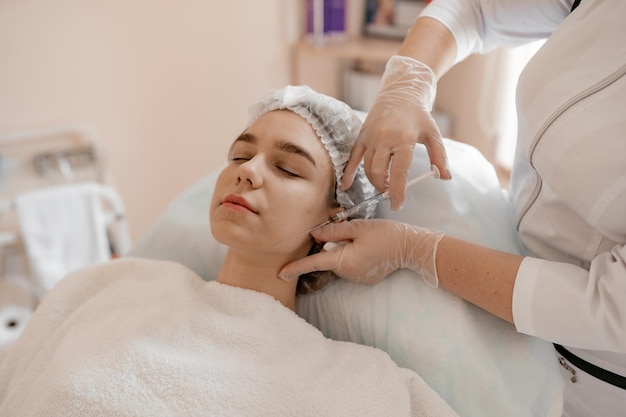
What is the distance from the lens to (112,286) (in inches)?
44.8

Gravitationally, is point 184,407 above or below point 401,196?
below

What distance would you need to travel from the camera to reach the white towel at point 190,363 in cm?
85

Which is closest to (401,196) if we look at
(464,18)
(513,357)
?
(513,357)

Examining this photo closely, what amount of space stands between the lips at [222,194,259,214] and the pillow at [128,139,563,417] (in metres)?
0.26

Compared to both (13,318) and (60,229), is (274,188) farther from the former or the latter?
(13,318)

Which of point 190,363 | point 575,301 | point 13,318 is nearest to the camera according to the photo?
point 575,301

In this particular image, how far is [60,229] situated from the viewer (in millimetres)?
1830

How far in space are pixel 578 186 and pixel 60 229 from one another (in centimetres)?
167

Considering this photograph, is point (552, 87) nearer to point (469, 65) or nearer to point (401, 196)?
point (401, 196)

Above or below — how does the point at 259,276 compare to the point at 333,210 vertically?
below

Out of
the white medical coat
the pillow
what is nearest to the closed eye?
the pillow

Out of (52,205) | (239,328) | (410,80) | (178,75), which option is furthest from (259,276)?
(178,75)

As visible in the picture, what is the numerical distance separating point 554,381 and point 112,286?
0.91 metres

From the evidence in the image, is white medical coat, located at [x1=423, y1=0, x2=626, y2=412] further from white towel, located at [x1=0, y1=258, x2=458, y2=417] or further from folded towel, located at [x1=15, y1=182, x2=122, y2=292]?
folded towel, located at [x1=15, y1=182, x2=122, y2=292]
